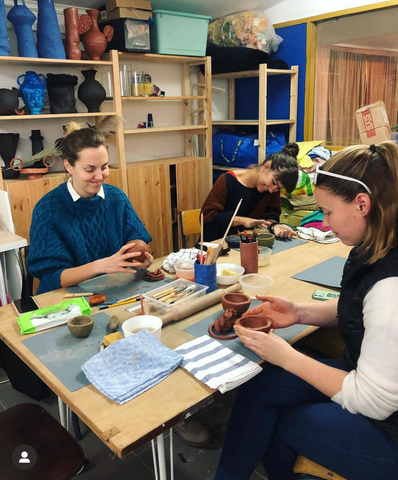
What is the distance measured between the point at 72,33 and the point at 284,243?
220 cm

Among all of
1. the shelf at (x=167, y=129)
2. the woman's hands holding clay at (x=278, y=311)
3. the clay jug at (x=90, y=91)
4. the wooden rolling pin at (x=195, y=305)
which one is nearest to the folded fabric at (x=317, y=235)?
the wooden rolling pin at (x=195, y=305)

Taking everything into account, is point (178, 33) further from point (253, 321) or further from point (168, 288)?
point (253, 321)

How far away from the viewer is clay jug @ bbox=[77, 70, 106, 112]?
10.9ft

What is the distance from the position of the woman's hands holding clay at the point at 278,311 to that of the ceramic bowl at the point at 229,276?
0.98 ft

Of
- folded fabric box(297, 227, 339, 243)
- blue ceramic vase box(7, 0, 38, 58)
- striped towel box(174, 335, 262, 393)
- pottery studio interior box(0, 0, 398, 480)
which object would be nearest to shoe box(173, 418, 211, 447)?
pottery studio interior box(0, 0, 398, 480)

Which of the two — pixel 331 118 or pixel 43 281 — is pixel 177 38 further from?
pixel 43 281

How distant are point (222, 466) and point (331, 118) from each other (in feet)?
11.4

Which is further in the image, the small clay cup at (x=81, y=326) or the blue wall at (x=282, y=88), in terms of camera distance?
the blue wall at (x=282, y=88)

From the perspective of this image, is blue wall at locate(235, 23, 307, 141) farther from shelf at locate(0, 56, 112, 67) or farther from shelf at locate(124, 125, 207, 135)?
shelf at locate(0, 56, 112, 67)

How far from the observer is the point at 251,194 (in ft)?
9.67

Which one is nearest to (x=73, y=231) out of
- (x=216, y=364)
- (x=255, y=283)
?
(x=255, y=283)

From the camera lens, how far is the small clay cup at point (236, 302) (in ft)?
4.74

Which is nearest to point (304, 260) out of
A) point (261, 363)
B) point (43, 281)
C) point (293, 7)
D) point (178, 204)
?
point (261, 363)

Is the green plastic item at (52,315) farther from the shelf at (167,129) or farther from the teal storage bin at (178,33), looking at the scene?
the teal storage bin at (178,33)
